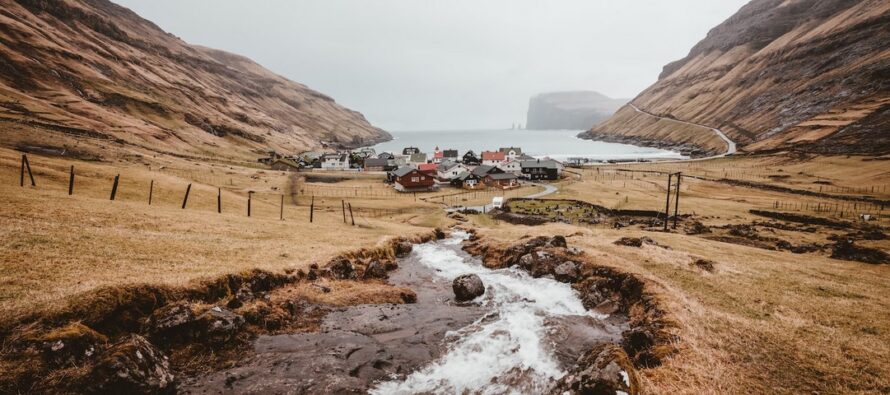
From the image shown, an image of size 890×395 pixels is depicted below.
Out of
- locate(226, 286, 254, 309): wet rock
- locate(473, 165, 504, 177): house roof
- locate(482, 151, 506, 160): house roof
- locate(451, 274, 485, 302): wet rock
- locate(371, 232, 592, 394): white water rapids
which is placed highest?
locate(482, 151, 506, 160): house roof

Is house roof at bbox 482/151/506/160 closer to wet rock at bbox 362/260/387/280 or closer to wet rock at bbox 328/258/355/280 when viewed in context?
wet rock at bbox 362/260/387/280

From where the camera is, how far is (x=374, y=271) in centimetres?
3503

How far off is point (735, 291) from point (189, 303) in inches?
1351

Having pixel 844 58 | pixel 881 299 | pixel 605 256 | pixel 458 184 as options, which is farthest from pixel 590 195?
pixel 844 58

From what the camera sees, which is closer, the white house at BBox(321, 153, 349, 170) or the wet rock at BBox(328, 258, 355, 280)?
the wet rock at BBox(328, 258, 355, 280)

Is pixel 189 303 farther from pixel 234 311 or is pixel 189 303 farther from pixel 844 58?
pixel 844 58

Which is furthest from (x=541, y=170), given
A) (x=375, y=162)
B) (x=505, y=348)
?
(x=505, y=348)

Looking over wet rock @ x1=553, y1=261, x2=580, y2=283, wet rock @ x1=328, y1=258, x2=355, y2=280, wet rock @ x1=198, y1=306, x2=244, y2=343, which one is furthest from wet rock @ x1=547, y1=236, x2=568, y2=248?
wet rock @ x1=198, y1=306, x2=244, y2=343

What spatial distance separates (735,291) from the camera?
2605 centimetres

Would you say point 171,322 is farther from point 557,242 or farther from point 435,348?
point 557,242

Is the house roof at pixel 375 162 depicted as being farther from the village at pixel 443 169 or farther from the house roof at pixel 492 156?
the house roof at pixel 492 156

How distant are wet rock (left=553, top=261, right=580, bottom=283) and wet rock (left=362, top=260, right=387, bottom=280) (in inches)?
632

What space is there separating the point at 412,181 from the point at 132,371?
101 m

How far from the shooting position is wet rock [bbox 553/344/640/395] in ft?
46.2
